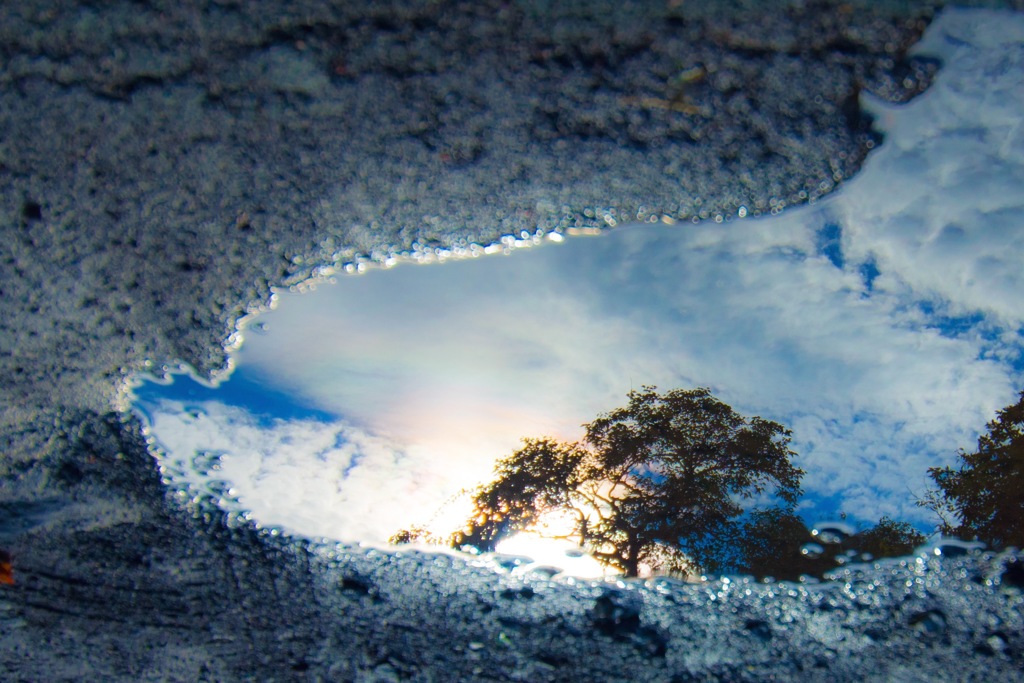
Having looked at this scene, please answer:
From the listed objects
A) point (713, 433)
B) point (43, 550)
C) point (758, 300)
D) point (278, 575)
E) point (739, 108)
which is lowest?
point (43, 550)

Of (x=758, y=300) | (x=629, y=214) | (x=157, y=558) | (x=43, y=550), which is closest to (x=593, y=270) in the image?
(x=629, y=214)

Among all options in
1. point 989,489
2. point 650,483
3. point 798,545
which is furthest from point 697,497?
point 989,489

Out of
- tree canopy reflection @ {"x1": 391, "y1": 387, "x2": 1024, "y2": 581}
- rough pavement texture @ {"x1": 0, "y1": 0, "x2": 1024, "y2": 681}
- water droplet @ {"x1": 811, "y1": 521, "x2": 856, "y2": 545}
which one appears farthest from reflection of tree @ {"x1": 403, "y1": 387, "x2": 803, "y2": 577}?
rough pavement texture @ {"x1": 0, "y1": 0, "x2": 1024, "y2": 681}

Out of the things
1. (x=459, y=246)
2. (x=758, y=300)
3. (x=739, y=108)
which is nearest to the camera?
(x=739, y=108)

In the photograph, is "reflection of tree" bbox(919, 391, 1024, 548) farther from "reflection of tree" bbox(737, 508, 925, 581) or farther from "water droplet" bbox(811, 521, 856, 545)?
"water droplet" bbox(811, 521, 856, 545)

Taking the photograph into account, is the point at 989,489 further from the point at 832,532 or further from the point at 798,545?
the point at 798,545

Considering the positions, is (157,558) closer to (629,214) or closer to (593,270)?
(593,270)
